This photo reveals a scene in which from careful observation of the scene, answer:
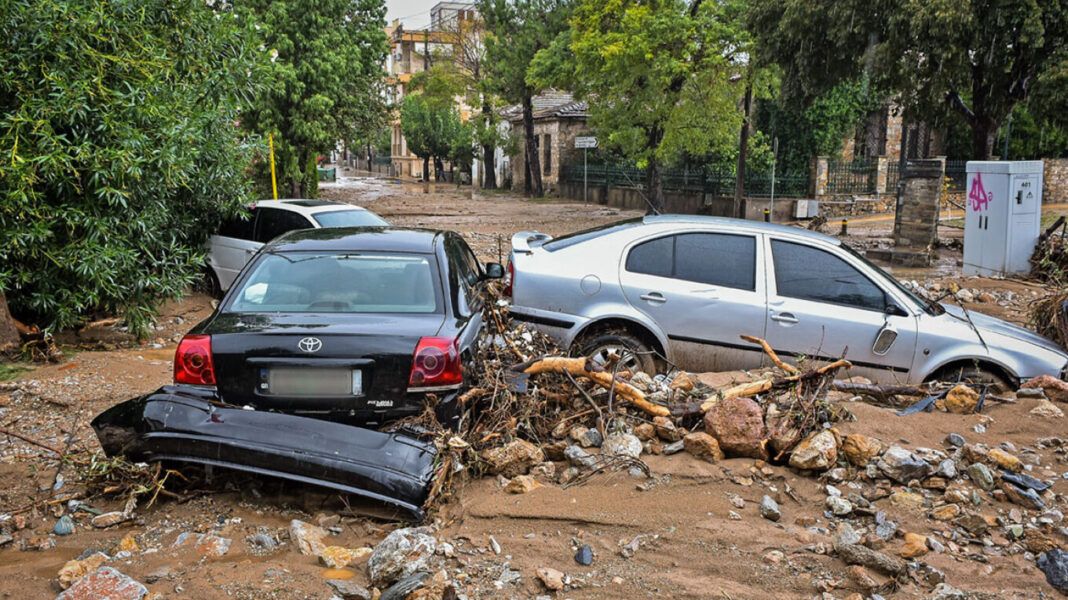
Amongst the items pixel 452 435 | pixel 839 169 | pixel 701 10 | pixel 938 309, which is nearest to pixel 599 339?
pixel 452 435

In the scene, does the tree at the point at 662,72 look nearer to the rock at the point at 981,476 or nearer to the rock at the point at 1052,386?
the rock at the point at 1052,386

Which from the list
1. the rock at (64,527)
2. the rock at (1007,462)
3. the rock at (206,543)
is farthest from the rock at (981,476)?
the rock at (64,527)

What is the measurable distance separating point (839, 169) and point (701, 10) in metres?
7.32

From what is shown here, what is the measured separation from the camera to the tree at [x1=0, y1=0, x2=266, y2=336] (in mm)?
7184

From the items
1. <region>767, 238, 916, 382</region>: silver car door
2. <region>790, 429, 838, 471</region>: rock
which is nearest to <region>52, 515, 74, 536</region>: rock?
<region>790, 429, 838, 471</region>: rock

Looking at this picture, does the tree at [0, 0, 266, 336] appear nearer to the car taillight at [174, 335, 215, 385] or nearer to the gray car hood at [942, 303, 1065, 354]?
the car taillight at [174, 335, 215, 385]

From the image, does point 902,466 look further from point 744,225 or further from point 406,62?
point 406,62

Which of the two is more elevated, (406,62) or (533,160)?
(406,62)

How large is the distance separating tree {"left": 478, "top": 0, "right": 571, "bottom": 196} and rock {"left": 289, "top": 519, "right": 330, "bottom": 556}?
3231 cm

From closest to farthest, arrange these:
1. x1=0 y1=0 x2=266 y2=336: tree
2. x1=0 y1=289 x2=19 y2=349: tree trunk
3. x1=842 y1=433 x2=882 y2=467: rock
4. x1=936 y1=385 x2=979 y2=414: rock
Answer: x1=842 y1=433 x2=882 y2=467: rock → x1=936 y1=385 x2=979 y2=414: rock → x1=0 y1=0 x2=266 y2=336: tree → x1=0 y1=289 x2=19 y2=349: tree trunk

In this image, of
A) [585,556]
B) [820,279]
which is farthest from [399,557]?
[820,279]

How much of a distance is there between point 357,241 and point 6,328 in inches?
165

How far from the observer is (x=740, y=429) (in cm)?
485

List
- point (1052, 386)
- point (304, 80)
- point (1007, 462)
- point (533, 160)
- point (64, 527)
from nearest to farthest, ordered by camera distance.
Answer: point (64, 527), point (1007, 462), point (1052, 386), point (304, 80), point (533, 160)
